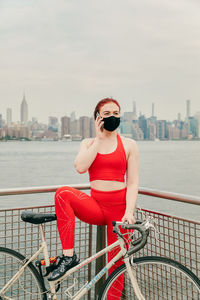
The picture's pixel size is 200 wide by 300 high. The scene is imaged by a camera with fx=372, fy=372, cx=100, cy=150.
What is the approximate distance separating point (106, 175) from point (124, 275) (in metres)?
0.65

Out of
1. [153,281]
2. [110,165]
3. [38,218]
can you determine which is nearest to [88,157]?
[110,165]

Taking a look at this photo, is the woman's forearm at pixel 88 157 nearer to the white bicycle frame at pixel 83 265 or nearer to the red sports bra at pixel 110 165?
the red sports bra at pixel 110 165

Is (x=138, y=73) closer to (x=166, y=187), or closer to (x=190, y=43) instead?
(x=190, y=43)

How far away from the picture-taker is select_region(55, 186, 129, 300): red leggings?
92.4 inches

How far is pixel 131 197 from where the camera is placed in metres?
2.47

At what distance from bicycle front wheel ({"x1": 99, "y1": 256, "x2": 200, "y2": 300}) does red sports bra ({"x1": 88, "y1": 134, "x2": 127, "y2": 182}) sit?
1.86ft

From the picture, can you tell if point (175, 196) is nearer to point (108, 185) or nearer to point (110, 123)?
point (108, 185)

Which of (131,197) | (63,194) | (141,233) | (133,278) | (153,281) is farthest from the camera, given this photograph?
(153,281)

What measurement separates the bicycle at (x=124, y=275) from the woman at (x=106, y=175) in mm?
169

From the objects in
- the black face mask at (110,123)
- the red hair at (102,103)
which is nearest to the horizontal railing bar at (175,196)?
the black face mask at (110,123)

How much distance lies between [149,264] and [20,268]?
2.91 feet

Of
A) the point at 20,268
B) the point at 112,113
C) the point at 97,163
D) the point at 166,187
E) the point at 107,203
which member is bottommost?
the point at 166,187

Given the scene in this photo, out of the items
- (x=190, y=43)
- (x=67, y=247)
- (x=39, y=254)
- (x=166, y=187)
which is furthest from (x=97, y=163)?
(x=190, y=43)

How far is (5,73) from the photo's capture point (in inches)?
4328
